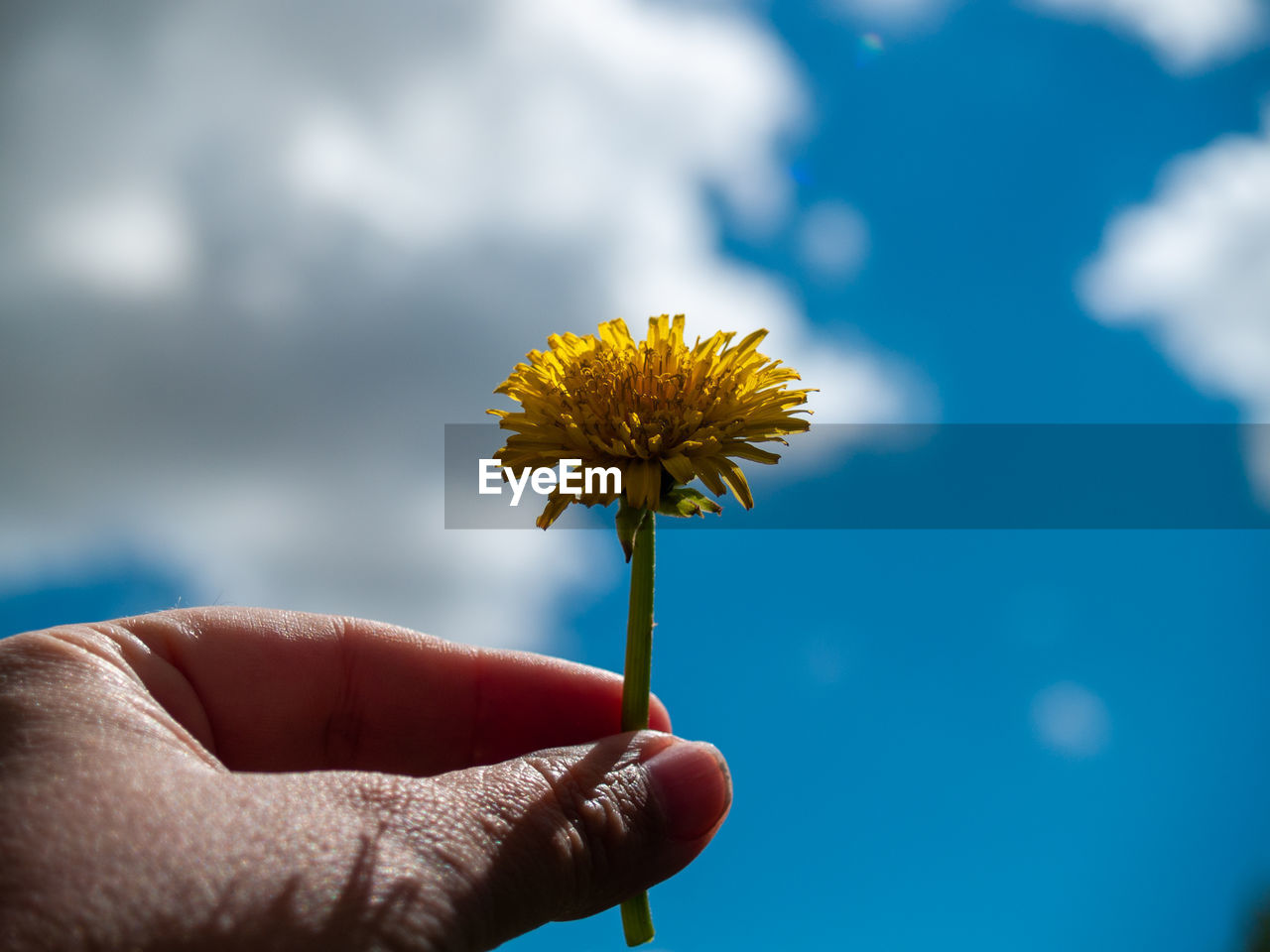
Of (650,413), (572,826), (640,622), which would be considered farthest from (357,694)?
(650,413)

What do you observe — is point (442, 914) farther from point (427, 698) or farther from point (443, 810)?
point (427, 698)

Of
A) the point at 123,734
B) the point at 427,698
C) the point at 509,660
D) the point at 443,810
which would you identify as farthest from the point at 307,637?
the point at 443,810

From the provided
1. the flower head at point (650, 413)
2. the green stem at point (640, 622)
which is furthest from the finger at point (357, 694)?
the flower head at point (650, 413)

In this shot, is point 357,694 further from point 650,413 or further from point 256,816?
point 650,413

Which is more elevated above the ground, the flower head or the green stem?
the flower head

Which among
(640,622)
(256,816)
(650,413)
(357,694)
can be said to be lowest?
(357,694)

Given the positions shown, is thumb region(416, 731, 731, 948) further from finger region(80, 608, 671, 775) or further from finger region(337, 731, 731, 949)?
finger region(80, 608, 671, 775)

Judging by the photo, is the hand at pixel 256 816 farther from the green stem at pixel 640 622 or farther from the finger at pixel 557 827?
the green stem at pixel 640 622

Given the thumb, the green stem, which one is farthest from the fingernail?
the green stem
